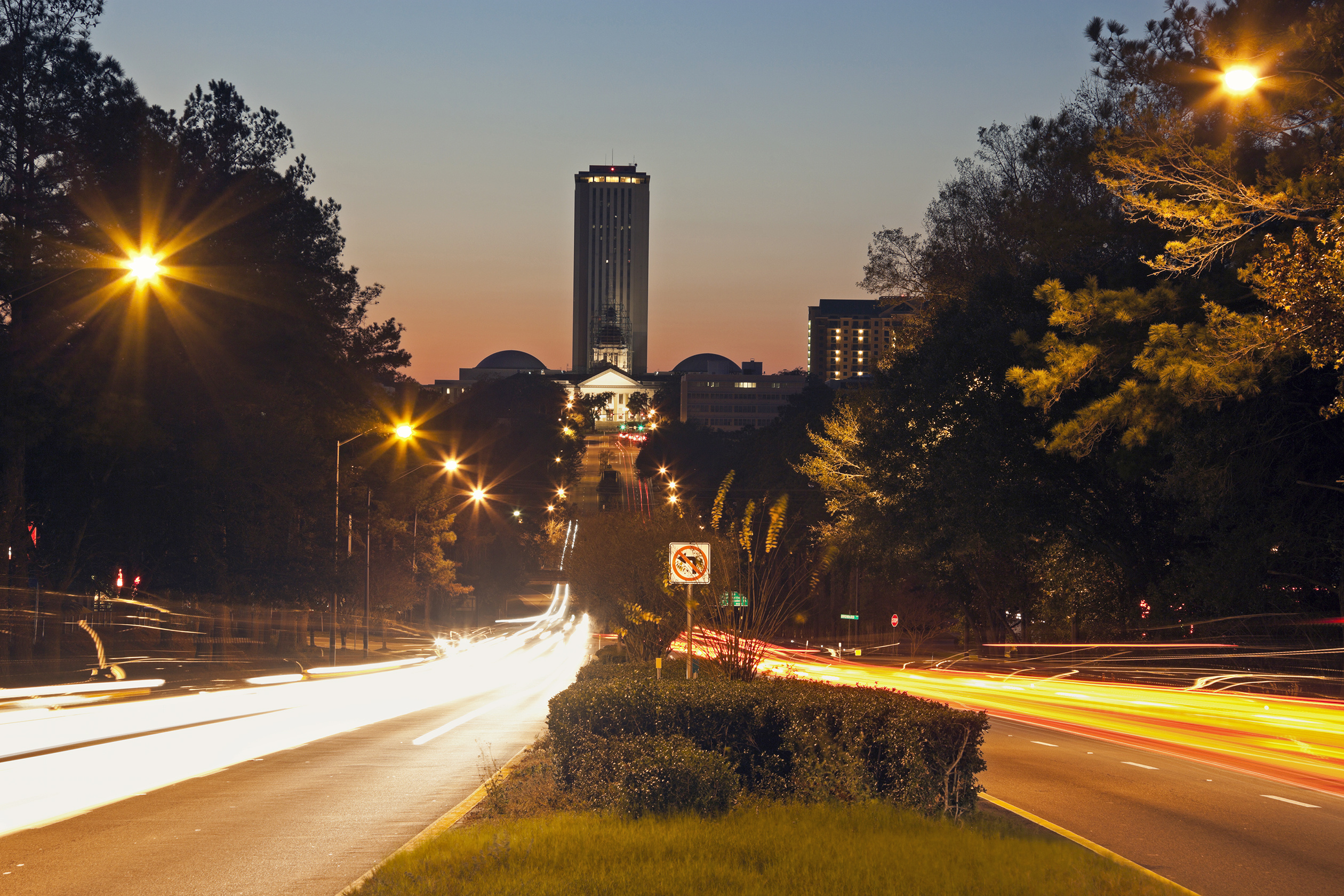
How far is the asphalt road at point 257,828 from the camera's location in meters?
8.43

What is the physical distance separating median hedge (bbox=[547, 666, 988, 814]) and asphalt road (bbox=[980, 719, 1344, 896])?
1.73 meters

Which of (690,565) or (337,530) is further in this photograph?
(337,530)

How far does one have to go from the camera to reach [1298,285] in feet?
51.3

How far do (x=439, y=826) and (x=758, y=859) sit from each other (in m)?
3.21

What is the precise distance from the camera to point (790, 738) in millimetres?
10352

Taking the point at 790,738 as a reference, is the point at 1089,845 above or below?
below

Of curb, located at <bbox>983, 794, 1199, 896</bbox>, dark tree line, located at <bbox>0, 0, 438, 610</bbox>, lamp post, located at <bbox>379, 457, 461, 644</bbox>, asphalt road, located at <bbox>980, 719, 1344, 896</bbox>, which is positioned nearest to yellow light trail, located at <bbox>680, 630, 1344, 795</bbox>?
asphalt road, located at <bbox>980, 719, 1344, 896</bbox>

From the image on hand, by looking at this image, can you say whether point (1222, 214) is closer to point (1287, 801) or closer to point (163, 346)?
point (1287, 801)

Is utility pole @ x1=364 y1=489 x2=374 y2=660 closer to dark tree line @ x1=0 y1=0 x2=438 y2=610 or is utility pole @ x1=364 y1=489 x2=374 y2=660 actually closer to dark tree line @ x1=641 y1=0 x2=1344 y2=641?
dark tree line @ x1=0 y1=0 x2=438 y2=610

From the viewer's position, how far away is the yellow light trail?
611 inches

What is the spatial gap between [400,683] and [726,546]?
14475 millimetres

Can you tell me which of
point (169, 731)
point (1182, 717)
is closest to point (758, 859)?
point (169, 731)

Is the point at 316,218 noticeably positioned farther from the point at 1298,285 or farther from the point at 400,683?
the point at 1298,285

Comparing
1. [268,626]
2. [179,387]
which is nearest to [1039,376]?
[179,387]
